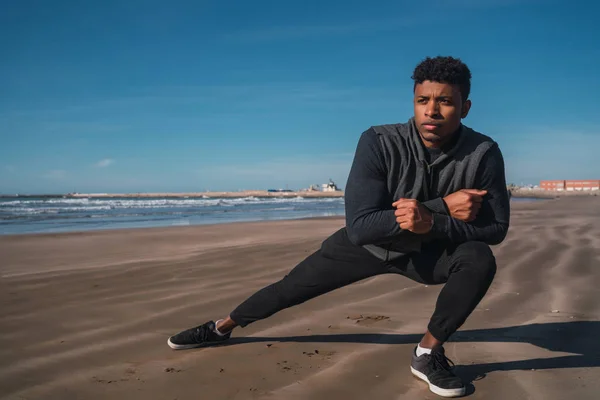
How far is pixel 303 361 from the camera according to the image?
2.88 m

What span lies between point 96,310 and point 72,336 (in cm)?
75

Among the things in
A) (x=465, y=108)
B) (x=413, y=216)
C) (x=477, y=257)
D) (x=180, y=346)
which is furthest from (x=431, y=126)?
(x=180, y=346)

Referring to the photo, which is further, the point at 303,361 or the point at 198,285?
the point at 198,285

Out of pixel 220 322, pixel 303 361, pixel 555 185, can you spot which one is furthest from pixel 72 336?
pixel 555 185

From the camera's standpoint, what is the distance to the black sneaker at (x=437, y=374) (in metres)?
2.36

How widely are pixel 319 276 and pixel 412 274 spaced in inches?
21.6

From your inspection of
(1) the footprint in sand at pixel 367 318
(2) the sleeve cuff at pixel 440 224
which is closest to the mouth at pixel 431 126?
(2) the sleeve cuff at pixel 440 224

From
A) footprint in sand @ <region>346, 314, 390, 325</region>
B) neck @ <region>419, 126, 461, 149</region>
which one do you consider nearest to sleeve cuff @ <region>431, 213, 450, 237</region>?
neck @ <region>419, 126, 461, 149</region>

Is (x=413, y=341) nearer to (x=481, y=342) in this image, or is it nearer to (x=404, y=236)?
(x=481, y=342)

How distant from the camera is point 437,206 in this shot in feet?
8.33

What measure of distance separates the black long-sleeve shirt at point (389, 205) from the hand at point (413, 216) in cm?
5

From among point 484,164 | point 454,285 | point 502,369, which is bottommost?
point 502,369

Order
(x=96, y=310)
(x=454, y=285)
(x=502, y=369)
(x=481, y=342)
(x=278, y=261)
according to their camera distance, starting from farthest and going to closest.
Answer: (x=278, y=261)
(x=96, y=310)
(x=481, y=342)
(x=502, y=369)
(x=454, y=285)

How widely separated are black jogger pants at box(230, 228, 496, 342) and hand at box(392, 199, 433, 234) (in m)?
0.28
